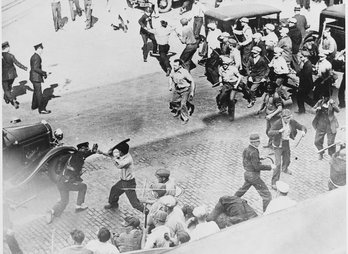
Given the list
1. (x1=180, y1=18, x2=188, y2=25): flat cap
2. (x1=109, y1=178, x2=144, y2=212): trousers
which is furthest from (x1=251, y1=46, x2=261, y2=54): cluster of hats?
(x1=109, y1=178, x2=144, y2=212): trousers

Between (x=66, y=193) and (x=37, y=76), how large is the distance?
150cm

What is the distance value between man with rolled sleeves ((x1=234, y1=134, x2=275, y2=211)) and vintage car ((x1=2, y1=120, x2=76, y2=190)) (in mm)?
2352

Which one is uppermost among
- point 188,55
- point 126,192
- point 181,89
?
point 188,55

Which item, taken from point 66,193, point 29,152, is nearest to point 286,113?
point 66,193

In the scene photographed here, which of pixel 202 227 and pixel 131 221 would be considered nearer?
pixel 131 221

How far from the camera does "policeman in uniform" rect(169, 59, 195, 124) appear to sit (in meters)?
8.62

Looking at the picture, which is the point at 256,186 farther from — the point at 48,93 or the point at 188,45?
the point at 48,93

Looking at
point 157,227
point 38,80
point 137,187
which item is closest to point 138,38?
point 38,80

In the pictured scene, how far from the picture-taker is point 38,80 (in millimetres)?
7879

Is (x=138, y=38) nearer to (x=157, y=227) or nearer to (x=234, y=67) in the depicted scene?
(x=234, y=67)

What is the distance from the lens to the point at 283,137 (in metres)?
8.98

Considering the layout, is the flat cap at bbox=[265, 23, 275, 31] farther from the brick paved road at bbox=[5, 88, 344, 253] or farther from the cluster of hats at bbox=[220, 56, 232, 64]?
the brick paved road at bbox=[5, 88, 344, 253]

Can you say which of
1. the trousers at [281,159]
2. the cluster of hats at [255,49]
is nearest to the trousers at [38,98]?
the cluster of hats at [255,49]

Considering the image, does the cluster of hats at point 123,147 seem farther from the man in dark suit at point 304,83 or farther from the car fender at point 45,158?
the man in dark suit at point 304,83
